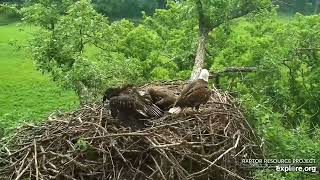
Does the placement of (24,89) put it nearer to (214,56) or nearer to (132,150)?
(214,56)

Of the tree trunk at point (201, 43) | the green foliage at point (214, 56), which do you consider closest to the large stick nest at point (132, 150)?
the green foliage at point (214, 56)

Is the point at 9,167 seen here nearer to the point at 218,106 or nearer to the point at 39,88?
the point at 218,106

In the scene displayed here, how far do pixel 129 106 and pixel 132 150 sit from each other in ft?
2.79

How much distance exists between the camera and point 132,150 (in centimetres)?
676

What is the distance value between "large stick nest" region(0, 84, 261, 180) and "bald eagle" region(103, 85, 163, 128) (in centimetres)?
14

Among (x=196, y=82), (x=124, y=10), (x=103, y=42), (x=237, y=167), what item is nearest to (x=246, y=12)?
(x=103, y=42)

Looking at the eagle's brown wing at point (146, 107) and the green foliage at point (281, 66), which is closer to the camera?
the eagle's brown wing at point (146, 107)

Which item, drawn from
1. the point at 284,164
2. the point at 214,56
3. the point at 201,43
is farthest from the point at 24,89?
the point at 284,164

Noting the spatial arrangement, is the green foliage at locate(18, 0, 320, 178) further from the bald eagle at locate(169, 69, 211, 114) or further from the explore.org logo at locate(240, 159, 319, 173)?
the bald eagle at locate(169, 69, 211, 114)

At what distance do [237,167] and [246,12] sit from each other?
9325mm

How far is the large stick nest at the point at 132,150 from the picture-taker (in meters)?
6.66

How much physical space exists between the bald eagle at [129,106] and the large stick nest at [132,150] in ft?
0.46

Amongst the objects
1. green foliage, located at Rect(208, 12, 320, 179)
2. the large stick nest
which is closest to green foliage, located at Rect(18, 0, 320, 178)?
green foliage, located at Rect(208, 12, 320, 179)

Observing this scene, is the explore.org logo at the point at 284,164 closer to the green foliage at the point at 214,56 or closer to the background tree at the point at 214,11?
the green foliage at the point at 214,56
